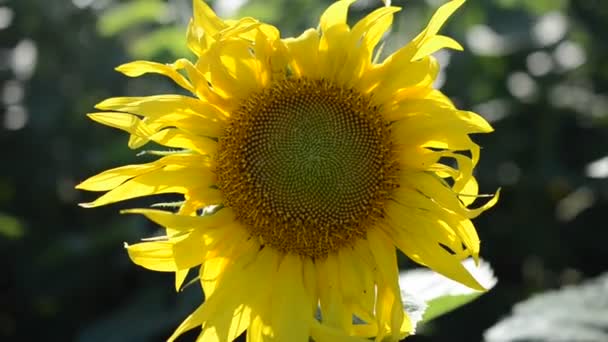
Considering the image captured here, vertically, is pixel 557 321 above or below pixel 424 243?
below

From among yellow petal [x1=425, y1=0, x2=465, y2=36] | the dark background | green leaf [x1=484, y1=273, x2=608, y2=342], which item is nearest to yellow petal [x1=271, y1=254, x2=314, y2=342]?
yellow petal [x1=425, y1=0, x2=465, y2=36]

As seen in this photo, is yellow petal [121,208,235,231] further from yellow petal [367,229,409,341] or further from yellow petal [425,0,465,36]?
yellow petal [425,0,465,36]

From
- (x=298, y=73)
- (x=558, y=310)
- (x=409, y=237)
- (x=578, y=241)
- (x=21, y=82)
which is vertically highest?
(x=298, y=73)

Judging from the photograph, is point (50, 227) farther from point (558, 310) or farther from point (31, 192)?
point (558, 310)

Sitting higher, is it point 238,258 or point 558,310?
point 238,258

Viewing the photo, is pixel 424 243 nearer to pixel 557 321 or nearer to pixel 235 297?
pixel 235 297

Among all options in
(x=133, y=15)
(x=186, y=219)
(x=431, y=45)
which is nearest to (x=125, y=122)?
(x=186, y=219)

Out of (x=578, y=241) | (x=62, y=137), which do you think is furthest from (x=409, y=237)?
(x=62, y=137)
